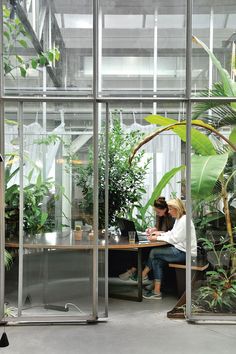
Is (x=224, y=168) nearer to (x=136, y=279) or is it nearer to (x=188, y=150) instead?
(x=188, y=150)

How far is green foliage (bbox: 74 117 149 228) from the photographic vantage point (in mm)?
4980

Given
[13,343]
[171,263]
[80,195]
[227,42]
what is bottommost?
[13,343]

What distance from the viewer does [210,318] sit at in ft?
16.3

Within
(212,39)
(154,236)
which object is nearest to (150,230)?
(154,236)

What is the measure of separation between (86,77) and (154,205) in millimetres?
1696

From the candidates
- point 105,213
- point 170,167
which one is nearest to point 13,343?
point 105,213

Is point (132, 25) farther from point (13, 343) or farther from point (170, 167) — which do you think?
point (13, 343)

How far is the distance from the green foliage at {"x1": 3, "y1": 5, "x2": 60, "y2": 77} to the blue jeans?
8.45 feet

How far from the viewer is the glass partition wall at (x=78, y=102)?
4906 mm

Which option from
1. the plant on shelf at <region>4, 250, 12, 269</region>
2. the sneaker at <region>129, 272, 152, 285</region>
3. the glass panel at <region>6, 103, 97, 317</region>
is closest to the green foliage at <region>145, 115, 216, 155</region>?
the glass panel at <region>6, 103, 97, 317</region>

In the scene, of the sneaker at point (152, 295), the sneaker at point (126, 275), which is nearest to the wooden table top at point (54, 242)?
the sneaker at point (126, 275)

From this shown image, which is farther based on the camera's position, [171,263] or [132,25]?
[171,263]

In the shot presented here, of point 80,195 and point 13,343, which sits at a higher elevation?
point 80,195

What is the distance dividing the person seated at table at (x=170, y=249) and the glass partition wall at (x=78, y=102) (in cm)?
29
